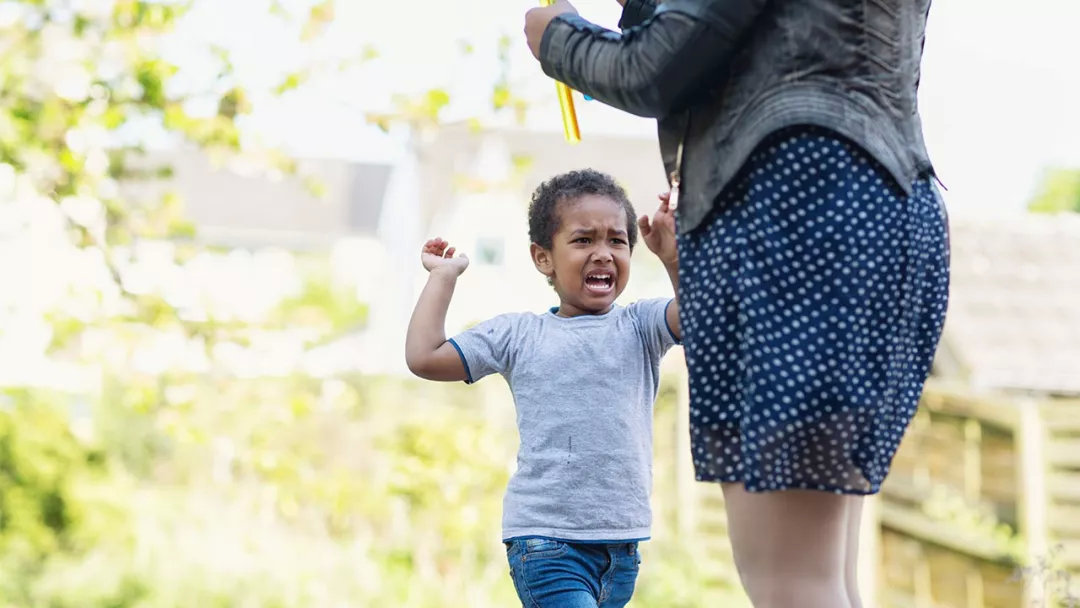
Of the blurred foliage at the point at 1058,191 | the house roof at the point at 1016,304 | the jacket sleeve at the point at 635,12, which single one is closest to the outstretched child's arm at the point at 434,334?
the jacket sleeve at the point at 635,12

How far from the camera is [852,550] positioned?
4.92ft

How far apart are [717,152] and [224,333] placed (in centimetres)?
307

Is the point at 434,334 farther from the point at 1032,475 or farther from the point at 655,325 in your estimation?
the point at 1032,475

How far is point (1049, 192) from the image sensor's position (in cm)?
2636

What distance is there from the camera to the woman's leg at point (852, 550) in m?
1.38

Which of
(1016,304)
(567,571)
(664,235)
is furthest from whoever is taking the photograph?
(1016,304)

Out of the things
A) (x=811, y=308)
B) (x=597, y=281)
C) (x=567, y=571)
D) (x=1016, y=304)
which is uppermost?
(x=1016, y=304)

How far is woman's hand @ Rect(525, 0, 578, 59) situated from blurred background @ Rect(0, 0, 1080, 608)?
59cm

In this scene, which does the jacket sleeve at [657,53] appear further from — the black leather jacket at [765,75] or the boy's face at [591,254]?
the boy's face at [591,254]

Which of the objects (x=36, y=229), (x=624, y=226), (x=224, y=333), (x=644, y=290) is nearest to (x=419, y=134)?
(x=224, y=333)

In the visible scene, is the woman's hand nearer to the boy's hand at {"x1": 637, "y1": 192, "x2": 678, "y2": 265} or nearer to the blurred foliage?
the boy's hand at {"x1": 637, "y1": 192, "x2": 678, "y2": 265}

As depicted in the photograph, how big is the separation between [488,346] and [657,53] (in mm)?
745

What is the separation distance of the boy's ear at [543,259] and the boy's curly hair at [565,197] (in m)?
0.01

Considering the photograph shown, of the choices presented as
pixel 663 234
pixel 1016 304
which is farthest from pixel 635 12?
pixel 1016 304
